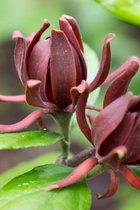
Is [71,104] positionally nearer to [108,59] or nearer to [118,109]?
[108,59]

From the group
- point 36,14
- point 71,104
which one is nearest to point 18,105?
point 36,14

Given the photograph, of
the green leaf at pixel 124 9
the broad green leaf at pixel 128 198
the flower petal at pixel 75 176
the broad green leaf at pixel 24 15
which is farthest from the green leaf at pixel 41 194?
the broad green leaf at pixel 24 15

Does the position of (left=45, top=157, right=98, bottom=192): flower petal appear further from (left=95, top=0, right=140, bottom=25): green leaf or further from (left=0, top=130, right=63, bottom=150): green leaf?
(left=95, top=0, right=140, bottom=25): green leaf

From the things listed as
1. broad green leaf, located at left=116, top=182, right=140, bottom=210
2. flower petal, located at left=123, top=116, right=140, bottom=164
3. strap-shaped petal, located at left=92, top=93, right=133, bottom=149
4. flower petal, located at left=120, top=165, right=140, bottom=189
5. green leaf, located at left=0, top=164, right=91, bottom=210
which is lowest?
broad green leaf, located at left=116, top=182, right=140, bottom=210

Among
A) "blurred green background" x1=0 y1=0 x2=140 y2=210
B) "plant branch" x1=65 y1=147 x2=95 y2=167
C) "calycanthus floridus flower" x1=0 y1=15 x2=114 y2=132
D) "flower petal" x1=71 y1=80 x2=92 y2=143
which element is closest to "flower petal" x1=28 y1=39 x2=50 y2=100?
"calycanthus floridus flower" x1=0 y1=15 x2=114 y2=132

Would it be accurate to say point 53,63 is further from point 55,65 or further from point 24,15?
point 24,15

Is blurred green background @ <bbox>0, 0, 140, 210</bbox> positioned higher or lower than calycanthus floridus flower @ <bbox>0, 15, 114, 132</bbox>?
lower
